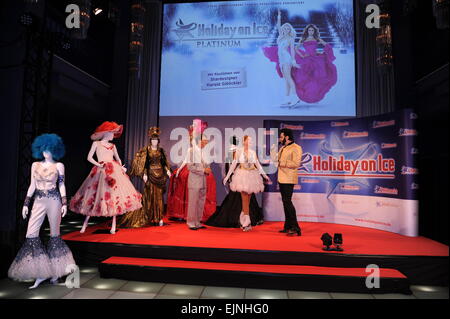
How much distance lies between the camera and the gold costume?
15.1 feet

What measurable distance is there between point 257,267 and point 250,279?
0.19 meters

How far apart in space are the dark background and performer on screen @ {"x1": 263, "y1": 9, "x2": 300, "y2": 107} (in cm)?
233

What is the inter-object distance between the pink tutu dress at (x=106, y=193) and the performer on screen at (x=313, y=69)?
459 cm

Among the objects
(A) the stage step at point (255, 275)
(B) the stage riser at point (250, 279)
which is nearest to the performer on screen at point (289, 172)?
(A) the stage step at point (255, 275)

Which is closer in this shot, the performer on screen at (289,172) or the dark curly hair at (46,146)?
the dark curly hair at (46,146)

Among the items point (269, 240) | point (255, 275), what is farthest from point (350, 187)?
point (255, 275)

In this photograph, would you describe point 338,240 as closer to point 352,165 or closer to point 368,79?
point 352,165

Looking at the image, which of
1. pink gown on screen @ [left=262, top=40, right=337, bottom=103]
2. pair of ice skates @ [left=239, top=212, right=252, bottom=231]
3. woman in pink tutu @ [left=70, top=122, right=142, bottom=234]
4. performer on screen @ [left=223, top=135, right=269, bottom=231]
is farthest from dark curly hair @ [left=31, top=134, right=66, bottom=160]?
pink gown on screen @ [left=262, top=40, right=337, bottom=103]

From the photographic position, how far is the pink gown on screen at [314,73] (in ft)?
20.9

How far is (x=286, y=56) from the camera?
21.4 ft

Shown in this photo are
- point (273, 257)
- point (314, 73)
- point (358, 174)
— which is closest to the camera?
point (273, 257)

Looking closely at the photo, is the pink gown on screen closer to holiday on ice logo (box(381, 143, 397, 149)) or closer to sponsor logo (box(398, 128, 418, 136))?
holiday on ice logo (box(381, 143, 397, 149))

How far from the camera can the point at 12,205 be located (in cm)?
346

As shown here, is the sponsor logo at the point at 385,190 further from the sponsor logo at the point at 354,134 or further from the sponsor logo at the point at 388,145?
the sponsor logo at the point at 354,134
